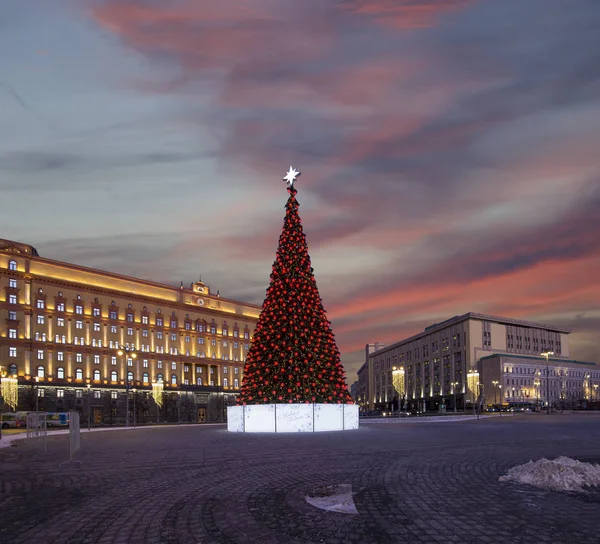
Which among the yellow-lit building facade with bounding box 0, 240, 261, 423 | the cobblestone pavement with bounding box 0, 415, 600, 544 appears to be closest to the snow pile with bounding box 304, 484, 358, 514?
the cobblestone pavement with bounding box 0, 415, 600, 544

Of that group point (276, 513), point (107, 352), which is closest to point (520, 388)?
point (107, 352)

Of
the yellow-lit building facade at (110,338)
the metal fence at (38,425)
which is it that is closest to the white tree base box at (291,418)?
the metal fence at (38,425)

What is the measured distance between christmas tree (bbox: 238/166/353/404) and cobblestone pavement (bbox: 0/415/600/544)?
52.4ft

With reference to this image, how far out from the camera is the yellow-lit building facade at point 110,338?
324ft

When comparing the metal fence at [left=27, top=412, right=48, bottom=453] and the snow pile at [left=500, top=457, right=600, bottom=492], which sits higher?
the snow pile at [left=500, top=457, right=600, bottom=492]

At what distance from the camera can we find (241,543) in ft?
23.0

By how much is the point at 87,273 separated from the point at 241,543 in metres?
112

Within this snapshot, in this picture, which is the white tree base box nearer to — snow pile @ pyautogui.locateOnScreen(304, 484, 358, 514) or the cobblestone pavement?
the cobblestone pavement

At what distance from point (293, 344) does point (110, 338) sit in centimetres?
8854

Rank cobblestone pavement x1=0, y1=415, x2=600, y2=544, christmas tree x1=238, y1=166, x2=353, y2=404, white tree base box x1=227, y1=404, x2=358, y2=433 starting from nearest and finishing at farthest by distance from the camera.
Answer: cobblestone pavement x1=0, y1=415, x2=600, y2=544, white tree base box x1=227, y1=404, x2=358, y2=433, christmas tree x1=238, y1=166, x2=353, y2=404

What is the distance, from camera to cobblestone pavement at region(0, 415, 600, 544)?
7.43m

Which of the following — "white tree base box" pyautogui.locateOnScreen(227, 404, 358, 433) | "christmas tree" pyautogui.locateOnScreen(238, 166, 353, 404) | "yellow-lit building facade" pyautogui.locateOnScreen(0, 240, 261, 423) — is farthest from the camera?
"yellow-lit building facade" pyautogui.locateOnScreen(0, 240, 261, 423)

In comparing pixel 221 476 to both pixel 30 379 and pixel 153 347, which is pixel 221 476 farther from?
pixel 153 347

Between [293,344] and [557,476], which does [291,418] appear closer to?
[293,344]
